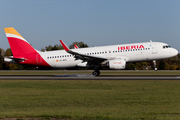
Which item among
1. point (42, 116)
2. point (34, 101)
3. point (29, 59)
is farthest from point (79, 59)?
point (42, 116)

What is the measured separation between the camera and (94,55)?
35094mm

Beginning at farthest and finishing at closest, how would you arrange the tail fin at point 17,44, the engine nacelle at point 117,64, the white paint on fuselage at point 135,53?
the tail fin at point 17,44
the white paint on fuselage at point 135,53
the engine nacelle at point 117,64

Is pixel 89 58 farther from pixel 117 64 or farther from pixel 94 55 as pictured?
pixel 117 64

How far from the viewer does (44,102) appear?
45.5ft

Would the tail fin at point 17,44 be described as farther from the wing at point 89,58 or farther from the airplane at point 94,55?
the wing at point 89,58

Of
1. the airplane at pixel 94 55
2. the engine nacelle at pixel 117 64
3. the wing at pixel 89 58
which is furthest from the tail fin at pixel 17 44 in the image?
the engine nacelle at pixel 117 64

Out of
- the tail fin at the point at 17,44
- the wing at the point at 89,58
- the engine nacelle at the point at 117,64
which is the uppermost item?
the tail fin at the point at 17,44

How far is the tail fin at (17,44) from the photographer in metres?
36.4

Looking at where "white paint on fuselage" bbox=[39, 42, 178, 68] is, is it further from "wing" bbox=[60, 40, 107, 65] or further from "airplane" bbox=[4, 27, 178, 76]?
"wing" bbox=[60, 40, 107, 65]

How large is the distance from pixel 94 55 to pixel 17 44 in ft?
42.0

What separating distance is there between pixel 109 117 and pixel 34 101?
245 inches

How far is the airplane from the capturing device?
33.3 m

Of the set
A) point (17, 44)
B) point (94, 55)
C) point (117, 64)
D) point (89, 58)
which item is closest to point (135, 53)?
point (117, 64)

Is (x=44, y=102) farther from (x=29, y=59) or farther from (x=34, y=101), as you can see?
(x=29, y=59)
